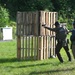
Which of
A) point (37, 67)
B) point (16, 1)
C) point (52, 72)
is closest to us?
point (52, 72)

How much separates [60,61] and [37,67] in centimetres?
183

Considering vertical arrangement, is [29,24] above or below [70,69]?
above

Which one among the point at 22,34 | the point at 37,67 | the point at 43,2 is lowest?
the point at 37,67

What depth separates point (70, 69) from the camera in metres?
14.1

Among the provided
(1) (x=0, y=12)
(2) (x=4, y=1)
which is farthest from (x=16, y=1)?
(1) (x=0, y=12)

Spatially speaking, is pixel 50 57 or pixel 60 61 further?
pixel 50 57

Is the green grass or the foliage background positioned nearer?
the green grass

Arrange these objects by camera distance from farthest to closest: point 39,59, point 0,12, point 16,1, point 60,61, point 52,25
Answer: point 16,1, point 0,12, point 52,25, point 39,59, point 60,61

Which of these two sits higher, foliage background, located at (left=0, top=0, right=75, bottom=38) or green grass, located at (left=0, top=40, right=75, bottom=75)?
foliage background, located at (left=0, top=0, right=75, bottom=38)

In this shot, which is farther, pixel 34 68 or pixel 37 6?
pixel 37 6

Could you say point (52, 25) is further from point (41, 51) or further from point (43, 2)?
point (43, 2)

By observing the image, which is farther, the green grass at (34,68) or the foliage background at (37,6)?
the foliage background at (37,6)

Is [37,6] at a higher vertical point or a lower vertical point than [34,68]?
higher

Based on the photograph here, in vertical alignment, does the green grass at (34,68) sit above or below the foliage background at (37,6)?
below
